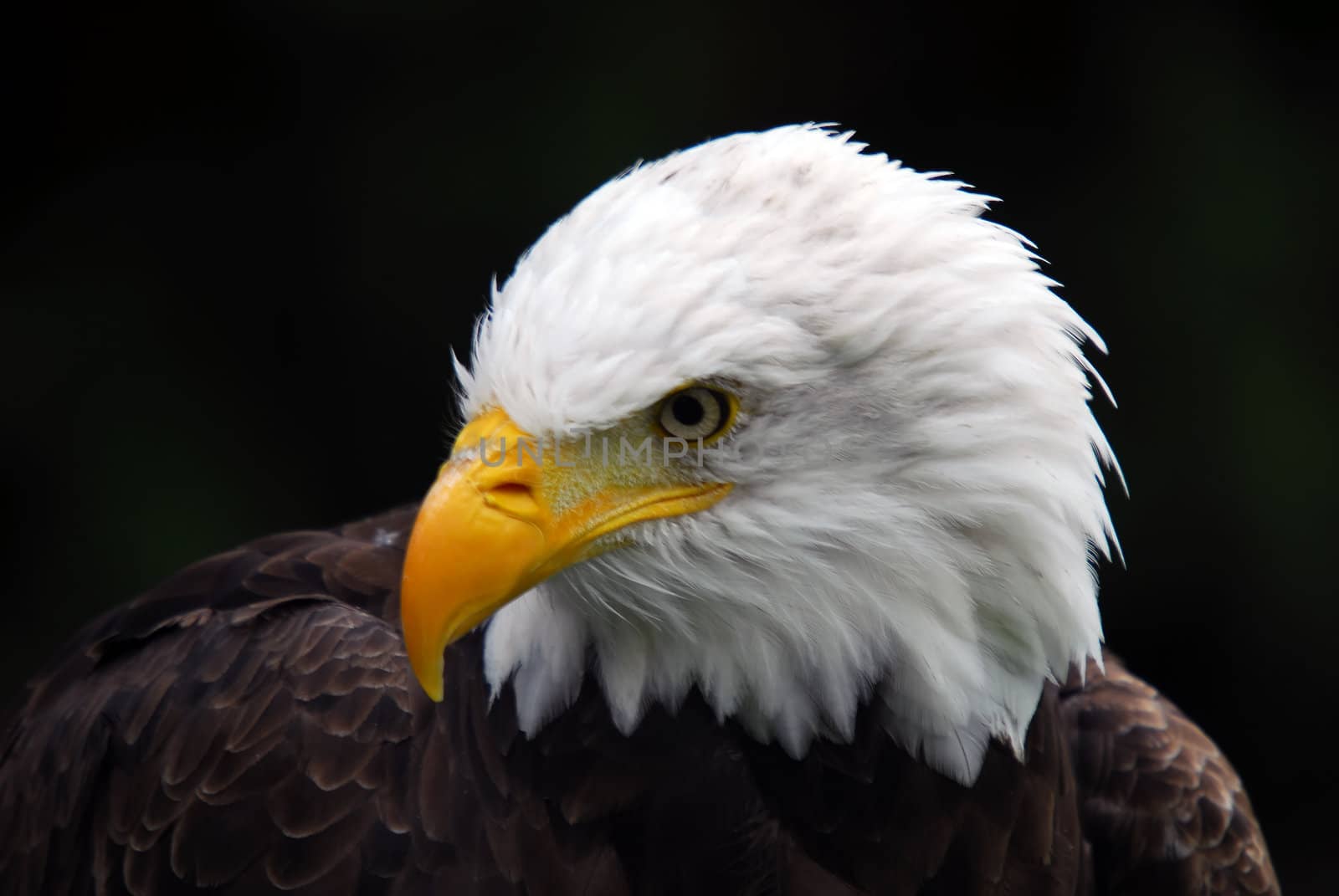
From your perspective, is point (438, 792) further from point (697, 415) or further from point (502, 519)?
point (697, 415)

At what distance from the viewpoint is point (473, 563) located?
5.88 ft

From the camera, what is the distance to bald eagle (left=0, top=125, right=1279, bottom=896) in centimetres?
183

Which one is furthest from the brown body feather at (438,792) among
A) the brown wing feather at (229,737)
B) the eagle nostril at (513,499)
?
the eagle nostril at (513,499)

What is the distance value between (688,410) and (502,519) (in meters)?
0.27

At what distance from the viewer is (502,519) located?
182cm

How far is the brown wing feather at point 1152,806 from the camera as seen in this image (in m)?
2.62

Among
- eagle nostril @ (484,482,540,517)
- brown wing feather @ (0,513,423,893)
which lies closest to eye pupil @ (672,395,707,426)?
eagle nostril @ (484,482,540,517)

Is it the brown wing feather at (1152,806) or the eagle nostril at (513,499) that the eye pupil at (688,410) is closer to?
the eagle nostril at (513,499)

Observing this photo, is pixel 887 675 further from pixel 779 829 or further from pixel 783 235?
pixel 783 235

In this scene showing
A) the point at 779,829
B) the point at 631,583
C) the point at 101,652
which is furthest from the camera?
the point at 101,652

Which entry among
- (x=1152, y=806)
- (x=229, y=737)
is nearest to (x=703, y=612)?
(x=229, y=737)

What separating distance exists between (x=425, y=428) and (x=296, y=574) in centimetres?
209

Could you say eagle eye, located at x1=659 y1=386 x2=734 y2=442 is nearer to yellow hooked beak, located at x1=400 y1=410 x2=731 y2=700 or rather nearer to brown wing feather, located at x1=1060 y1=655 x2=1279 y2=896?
yellow hooked beak, located at x1=400 y1=410 x2=731 y2=700

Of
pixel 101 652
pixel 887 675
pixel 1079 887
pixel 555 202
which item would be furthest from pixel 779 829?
pixel 555 202
